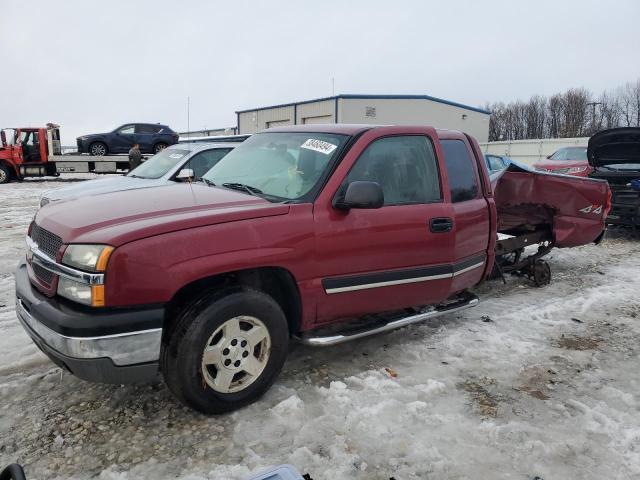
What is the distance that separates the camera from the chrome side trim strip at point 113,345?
2645 mm

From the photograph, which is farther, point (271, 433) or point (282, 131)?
point (282, 131)

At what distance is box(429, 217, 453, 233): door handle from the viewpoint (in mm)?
3904

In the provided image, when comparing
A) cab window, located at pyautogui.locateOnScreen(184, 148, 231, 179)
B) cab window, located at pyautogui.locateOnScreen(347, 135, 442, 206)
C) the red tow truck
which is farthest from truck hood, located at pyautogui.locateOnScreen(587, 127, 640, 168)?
the red tow truck

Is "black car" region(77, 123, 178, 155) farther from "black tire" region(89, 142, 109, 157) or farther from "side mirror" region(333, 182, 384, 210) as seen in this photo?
"side mirror" region(333, 182, 384, 210)

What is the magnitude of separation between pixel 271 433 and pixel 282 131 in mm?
2518

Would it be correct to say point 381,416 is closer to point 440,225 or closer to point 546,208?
point 440,225

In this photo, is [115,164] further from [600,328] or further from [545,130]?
[545,130]

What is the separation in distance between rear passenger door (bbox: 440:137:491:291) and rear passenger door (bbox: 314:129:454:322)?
18cm

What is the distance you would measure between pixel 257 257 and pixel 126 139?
21.4 m

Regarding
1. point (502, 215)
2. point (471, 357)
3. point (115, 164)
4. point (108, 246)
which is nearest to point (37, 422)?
point (108, 246)

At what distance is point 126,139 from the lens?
22.2 metres

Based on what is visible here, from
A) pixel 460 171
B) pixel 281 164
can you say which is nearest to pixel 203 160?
pixel 281 164

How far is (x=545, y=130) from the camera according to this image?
6919 cm

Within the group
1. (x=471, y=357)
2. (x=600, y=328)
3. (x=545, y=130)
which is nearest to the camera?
(x=471, y=357)
